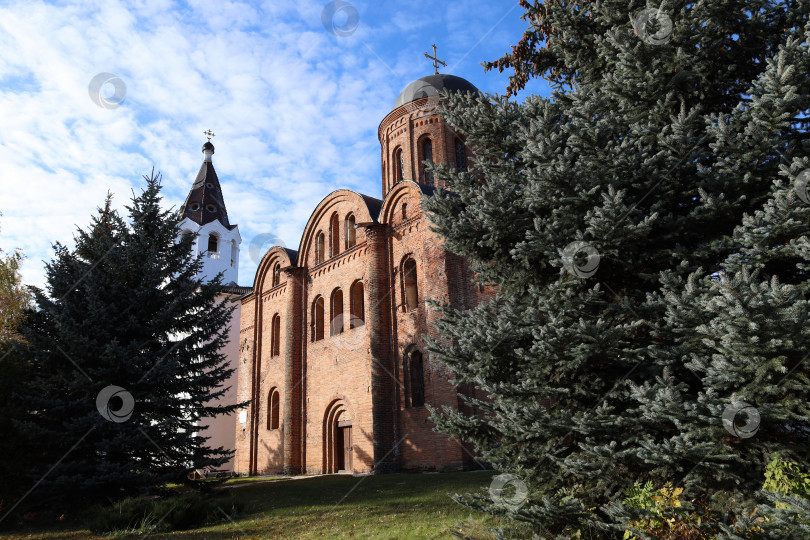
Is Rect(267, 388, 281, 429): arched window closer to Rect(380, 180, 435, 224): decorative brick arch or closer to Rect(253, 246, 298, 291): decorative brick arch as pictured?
Rect(253, 246, 298, 291): decorative brick arch

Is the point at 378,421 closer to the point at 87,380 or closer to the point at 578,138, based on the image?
the point at 87,380

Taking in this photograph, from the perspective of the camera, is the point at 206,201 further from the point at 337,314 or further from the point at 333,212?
the point at 337,314

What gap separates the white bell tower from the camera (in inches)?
1260

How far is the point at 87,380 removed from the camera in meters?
10.6

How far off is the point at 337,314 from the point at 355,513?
10.6 metres

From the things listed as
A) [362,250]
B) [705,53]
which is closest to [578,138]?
[705,53]

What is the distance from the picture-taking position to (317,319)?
20391 millimetres

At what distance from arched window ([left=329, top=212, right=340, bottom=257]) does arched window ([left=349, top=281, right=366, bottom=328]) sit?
2057 mm

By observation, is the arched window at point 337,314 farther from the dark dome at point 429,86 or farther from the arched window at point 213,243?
the arched window at point 213,243

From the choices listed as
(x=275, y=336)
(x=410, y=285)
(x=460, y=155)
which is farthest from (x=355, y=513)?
(x=460, y=155)

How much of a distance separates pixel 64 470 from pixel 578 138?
1086 centimetres

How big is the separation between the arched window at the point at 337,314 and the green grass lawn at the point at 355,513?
6586 mm

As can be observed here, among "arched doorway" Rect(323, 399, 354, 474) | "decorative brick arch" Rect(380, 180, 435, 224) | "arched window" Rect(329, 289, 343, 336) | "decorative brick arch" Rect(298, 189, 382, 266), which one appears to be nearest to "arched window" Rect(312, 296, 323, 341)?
"arched window" Rect(329, 289, 343, 336)

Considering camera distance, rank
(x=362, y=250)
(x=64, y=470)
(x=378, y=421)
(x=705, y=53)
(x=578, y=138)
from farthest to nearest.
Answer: (x=362, y=250), (x=378, y=421), (x=64, y=470), (x=705, y=53), (x=578, y=138)
